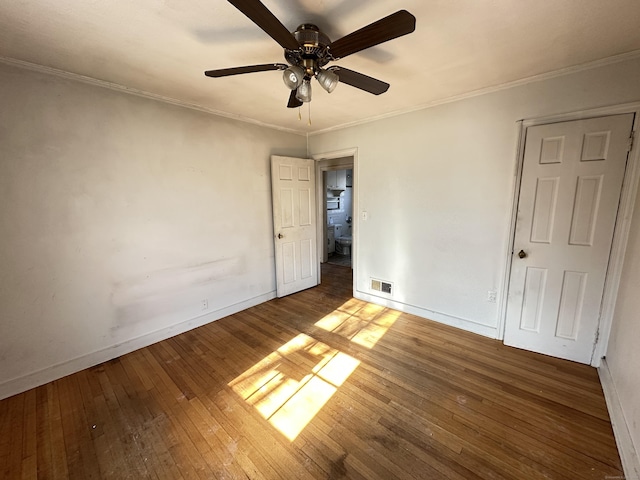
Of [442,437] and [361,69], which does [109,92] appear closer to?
[361,69]

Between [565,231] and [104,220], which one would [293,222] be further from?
[565,231]

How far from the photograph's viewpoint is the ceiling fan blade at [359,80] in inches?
59.4

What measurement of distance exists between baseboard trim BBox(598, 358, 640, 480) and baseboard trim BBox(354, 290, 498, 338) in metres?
0.78

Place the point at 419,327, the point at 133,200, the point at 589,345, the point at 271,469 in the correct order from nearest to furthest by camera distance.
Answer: the point at 271,469, the point at 589,345, the point at 133,200, the point at 419,327

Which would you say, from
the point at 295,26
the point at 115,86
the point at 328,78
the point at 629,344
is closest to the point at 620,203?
the point at 629,344

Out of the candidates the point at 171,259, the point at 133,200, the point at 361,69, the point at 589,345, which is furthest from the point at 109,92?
the point at 589,345

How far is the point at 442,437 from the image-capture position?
158 centimetres

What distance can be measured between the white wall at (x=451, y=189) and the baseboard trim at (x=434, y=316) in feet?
0.04

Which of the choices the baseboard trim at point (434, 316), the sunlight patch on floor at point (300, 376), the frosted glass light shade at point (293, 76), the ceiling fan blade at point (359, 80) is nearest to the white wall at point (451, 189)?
the baseboard trim at point (434, 316)

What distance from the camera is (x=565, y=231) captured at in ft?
7.07

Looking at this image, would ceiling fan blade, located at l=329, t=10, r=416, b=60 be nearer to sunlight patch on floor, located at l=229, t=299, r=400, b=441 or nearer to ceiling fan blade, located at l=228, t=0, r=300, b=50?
ceiling fan blade, located at l=228, t=0, r=300, b=50

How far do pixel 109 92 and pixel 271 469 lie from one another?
10.1 ft

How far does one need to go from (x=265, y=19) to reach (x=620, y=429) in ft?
9.60

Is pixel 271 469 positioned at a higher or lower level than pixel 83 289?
lower
